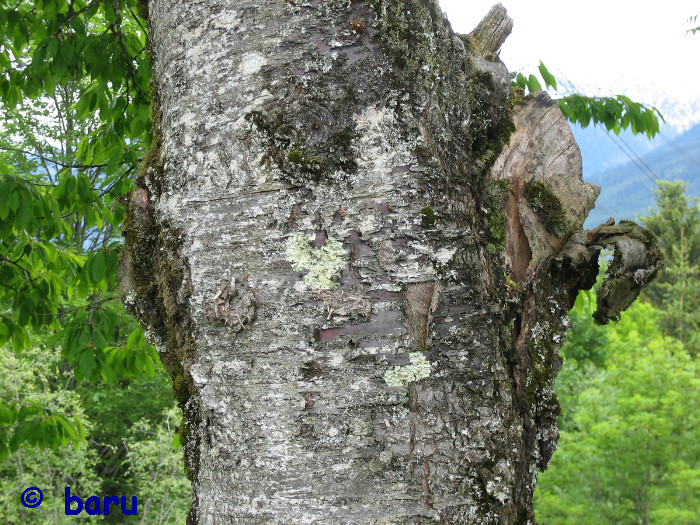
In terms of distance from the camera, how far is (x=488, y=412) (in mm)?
1123

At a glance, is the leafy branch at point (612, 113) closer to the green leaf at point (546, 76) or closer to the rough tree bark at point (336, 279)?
the green leaf at point (546, 76)

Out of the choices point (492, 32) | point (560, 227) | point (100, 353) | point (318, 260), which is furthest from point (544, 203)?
point (100, 353)

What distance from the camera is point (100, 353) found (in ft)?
8.37

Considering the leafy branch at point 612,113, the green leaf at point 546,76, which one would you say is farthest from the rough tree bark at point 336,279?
the leafy branch at point 612,113

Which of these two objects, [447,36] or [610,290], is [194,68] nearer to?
[447,36]

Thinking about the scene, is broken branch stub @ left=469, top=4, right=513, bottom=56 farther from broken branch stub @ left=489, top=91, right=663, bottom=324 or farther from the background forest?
the background forest

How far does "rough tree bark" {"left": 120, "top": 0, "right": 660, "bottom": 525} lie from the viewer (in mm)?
1061

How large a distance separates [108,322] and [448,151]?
1.93m

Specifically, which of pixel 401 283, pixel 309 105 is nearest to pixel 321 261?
pixel 401 283

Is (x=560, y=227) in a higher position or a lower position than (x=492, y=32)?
lower

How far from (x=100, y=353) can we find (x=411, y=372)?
192 centimetres

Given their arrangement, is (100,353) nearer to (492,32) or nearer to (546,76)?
(492,32)

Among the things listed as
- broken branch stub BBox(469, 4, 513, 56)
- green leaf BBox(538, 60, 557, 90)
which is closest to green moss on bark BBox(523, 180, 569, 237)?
broken branch stub BBox(469, 4, 513, 56)

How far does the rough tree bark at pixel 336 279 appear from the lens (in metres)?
1.06
